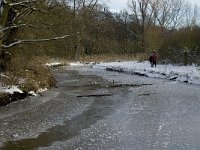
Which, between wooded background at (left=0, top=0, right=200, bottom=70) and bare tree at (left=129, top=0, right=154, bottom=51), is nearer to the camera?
wooded background at (left=0, top=0, right=200, bottom=70)

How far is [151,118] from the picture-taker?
546 inches

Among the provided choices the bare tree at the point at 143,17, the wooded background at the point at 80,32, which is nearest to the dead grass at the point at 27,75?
the wooded background at the point at 80,32

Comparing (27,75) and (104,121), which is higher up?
(27,75)

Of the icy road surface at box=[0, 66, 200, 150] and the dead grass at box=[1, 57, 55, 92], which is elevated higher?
the dead grass at box=[1, 57, 55, 92]

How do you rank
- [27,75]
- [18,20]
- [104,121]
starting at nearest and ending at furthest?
[104,121] → [27,75] → [18,20]

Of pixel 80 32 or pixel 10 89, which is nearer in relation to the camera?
pixel 10 89

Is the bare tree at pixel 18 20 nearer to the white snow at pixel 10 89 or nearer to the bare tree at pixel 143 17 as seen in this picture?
the white snow at pixel 10 89

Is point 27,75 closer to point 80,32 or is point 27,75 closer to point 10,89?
point 10,89

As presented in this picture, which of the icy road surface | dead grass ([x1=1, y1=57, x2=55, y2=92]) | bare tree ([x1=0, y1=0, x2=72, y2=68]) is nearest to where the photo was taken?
the icy road surface

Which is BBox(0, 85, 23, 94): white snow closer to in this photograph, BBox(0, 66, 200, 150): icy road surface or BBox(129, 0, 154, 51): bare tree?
BBox(0, 66, 200, 150): icy road surface

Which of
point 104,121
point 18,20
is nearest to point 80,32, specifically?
point 18,20

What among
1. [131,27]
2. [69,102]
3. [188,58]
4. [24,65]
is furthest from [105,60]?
[69,102]

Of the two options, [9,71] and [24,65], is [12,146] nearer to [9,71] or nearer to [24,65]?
[9,71]

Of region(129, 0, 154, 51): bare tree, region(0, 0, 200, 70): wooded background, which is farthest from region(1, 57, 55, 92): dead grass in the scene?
region(129, 0, 154, 51): bare tree
